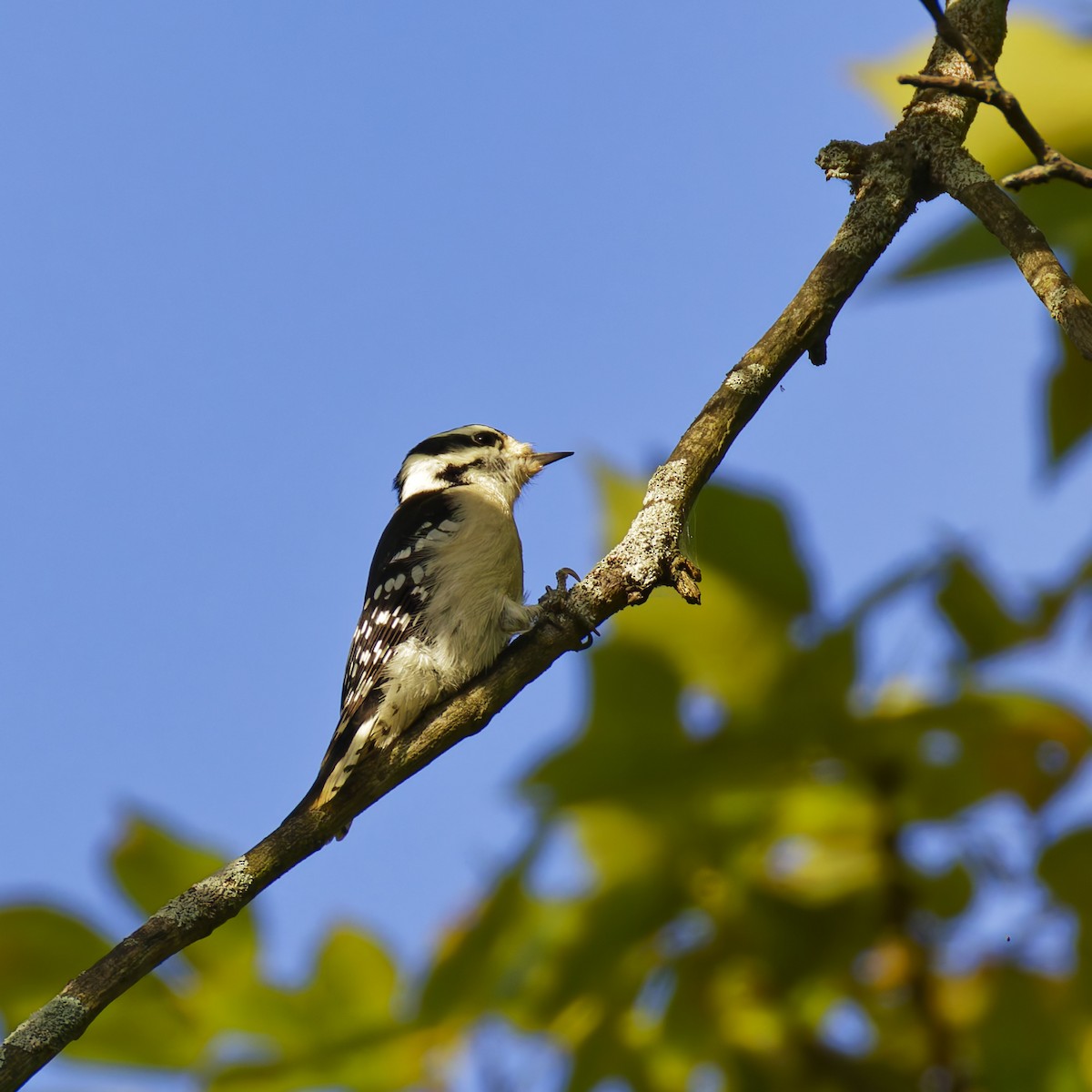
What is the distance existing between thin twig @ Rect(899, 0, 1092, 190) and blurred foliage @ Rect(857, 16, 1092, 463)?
39cm

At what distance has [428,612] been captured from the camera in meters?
4.25

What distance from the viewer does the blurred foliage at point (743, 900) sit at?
2281 mm

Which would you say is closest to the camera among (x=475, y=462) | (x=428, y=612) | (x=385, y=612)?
(x=428, y=612)

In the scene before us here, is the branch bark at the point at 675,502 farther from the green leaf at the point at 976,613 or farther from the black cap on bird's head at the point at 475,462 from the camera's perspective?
the black cap on bird's head at the point at 475,462

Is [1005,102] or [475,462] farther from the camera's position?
[475,462]

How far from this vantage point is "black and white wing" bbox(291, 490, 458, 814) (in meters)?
3.86

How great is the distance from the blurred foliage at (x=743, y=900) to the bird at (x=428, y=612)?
845mm

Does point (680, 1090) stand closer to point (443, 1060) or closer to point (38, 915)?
point (443, 1060)

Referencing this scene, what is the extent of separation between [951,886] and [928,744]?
0.91ft

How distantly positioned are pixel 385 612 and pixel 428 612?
264 mm

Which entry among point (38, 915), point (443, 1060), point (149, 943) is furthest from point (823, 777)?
point (38, 915)

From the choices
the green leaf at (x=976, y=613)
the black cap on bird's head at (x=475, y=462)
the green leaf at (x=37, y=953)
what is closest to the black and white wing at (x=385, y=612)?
the black cap on bird's head at (x=475, y=462)

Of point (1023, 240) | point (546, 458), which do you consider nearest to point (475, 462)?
point (546, 458)

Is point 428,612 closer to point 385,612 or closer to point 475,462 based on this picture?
point 385,612
